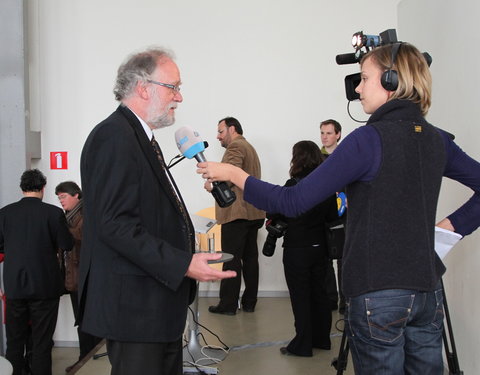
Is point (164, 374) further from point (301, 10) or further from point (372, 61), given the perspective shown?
point (301, 10)

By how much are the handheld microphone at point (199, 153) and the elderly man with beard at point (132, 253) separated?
0.23 metres

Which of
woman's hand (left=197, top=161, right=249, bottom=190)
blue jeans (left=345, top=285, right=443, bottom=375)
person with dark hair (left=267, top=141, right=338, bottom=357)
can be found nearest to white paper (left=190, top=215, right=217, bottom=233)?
person with dark hair (left=267, top=141, right=338, bottom=357)

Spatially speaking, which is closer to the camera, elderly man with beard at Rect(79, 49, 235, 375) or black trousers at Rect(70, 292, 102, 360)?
elderly man with beard at Rect(79, 49, 235, 375)

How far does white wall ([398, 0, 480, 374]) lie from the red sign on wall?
3.87 metres

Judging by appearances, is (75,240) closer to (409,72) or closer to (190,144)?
(190,144)

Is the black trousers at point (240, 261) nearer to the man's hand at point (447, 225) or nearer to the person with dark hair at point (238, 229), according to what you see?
the person with dark hair at point (238, 229)

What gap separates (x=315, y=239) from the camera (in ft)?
13.0

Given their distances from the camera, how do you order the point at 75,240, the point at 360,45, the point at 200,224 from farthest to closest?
1. the point at 75,240
2. the point at 200,224
3. the point at 360,45

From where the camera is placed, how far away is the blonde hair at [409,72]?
5.57 feet

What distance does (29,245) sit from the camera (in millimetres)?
3766

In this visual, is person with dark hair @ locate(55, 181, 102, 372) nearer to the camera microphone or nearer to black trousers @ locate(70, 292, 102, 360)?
black trousers @ locate(70, 292, 102, 360)

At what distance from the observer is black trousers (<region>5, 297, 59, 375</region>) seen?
3875mm

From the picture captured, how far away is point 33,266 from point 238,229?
2060 millimetres

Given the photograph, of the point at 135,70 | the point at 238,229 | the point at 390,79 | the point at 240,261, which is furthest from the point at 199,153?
the point at 240,261
